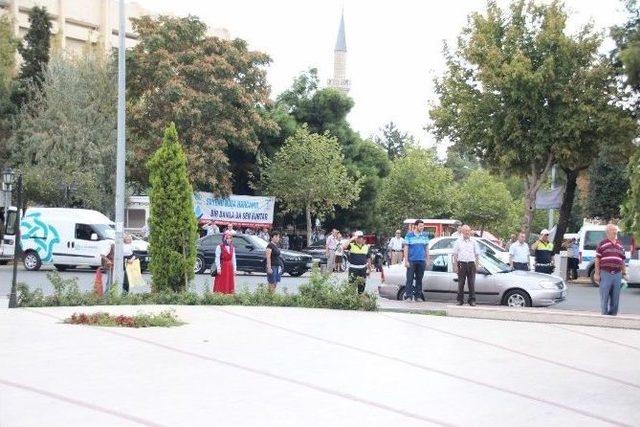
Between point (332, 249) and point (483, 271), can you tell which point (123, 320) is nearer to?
Answer: point (483, 271)

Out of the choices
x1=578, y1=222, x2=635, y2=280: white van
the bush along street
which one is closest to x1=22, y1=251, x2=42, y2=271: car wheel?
the bush along street

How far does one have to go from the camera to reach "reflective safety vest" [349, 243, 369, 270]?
770 inches

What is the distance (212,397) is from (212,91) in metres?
33.1

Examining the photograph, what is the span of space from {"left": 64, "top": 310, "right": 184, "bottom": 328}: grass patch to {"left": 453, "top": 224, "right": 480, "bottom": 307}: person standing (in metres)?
5.88

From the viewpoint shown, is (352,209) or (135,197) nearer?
(135,197)

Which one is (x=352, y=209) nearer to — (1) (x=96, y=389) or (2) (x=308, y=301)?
(2) (x=308, y=301)

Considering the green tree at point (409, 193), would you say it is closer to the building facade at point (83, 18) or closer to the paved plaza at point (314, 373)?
the building facade at point (83, 18)

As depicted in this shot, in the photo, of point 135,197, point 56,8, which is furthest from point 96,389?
point 56,8

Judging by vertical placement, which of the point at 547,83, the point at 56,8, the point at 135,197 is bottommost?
the point at 135,197

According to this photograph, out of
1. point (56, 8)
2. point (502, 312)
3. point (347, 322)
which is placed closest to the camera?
point (347, 322)

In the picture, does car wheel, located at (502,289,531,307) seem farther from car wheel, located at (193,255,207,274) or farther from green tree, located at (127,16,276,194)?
green tree, located at (127,16,276,194)

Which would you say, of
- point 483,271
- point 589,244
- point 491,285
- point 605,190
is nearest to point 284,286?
point 483,271

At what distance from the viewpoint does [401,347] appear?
42.7ft

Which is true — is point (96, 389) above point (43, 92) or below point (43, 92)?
below
